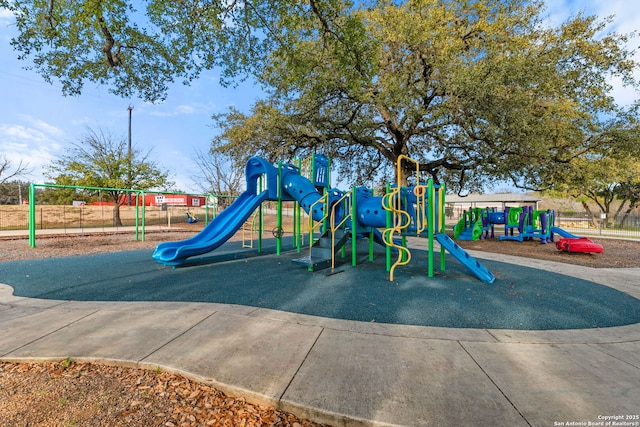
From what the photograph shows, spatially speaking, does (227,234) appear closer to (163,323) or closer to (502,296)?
(163,323)

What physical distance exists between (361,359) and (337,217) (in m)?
5.05

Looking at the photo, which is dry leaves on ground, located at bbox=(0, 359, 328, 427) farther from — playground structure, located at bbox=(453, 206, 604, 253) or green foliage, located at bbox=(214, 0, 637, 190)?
playground structure, located at bbox=(453, 206, 604, 253)

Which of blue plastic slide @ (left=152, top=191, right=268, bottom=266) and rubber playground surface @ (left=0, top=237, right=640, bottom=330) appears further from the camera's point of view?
blue plastic slide @ (left=152, top=191, right=268, bottom=266)

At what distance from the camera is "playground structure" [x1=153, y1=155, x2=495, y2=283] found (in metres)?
5.85

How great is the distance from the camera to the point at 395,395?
2.00 metres

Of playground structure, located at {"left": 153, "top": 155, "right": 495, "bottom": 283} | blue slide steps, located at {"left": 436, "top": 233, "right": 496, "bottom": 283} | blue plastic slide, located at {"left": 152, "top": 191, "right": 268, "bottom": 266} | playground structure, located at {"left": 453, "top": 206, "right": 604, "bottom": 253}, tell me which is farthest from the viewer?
playground structure, located at {"left": 453, "top": 206, "right": 604, "bottom": 253}

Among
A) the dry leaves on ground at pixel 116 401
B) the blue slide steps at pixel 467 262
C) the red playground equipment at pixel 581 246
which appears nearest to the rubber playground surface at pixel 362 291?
the blue slide steps at pixel 467 262

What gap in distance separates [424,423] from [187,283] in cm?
470

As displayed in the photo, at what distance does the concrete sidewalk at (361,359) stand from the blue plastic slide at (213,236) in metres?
2.56

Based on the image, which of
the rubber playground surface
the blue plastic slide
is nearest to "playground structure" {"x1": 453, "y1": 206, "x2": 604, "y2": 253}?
the rubber playground surface

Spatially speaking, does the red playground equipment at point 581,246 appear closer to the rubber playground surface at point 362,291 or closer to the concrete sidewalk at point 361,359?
the rubber playground surface at point 362,291

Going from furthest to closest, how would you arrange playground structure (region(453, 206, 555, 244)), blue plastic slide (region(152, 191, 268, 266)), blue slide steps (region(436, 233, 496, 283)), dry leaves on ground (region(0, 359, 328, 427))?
playground structure (region(453, 206, 555, 244)), blue plastic slide (region(152, 191, 268, 266)), blue slide steps (region(436, 233, 496, 283)), dry leaves on ground (region(0, 359, 328, 427))

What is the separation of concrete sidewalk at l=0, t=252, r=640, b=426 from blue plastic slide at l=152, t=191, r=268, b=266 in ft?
8.39

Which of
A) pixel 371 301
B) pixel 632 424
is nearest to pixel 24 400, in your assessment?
pixel 371 301
